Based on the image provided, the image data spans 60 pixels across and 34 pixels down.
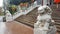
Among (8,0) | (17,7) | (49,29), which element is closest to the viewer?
(49,29)

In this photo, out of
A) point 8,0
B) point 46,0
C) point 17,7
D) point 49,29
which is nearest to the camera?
point 49,29

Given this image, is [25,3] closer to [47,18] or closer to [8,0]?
[8,0]

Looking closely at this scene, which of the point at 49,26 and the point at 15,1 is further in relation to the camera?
the point at 15,1

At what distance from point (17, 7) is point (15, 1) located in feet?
4.16

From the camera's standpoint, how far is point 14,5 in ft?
52.2

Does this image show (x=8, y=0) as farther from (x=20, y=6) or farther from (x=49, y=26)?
(x=49, y=26)

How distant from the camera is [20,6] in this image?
1565 cm

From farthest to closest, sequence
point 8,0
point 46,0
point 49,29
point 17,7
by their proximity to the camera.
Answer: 1. point 8,0
2. point 17,7
3. point 46,0
4. point 49,29

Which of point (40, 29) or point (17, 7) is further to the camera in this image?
point (17, 7)

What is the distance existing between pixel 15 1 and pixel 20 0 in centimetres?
62

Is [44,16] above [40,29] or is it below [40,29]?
above

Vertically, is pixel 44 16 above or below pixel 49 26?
above

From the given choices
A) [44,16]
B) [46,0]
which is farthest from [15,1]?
[44,16]

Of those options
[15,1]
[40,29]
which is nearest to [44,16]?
[40,29]
